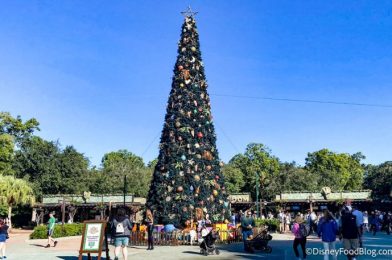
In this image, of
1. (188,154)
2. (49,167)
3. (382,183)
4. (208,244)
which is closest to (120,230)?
(208,244)

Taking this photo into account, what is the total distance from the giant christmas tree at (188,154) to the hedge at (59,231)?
26.5 feet

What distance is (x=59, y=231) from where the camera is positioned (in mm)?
25406

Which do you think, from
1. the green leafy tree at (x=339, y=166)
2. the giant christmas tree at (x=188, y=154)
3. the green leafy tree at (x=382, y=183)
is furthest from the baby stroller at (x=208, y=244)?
the green leafy tree at (x=339, y=166)

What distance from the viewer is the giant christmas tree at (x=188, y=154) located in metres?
20.1

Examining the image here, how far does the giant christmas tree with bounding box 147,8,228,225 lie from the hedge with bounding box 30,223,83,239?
807 centimetres

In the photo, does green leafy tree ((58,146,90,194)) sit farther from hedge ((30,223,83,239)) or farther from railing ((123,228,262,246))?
railing ((123,228,262,246))

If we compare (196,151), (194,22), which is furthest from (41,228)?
(194,22)

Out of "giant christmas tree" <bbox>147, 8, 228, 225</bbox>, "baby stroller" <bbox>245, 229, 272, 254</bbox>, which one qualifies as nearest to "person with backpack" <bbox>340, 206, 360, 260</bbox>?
"baby stroller" <bbox>245, 229, 272, 254</bbox>

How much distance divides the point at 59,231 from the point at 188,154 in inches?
426

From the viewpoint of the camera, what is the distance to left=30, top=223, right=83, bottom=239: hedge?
24247 mm

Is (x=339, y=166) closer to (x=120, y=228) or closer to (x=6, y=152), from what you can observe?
(x=6, y=152)

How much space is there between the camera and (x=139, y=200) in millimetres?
43219

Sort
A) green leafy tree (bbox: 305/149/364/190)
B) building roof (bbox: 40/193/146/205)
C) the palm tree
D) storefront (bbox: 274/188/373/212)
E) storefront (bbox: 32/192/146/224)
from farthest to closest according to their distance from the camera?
green leafy tree (bbox: 305/149/364/190), storefront (bbox: 274/188/373/212), building roof (bbox: 40/193/146/205), storefront (bbox: 32/192/146/224), the palm tree

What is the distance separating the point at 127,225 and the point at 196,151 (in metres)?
10.6
